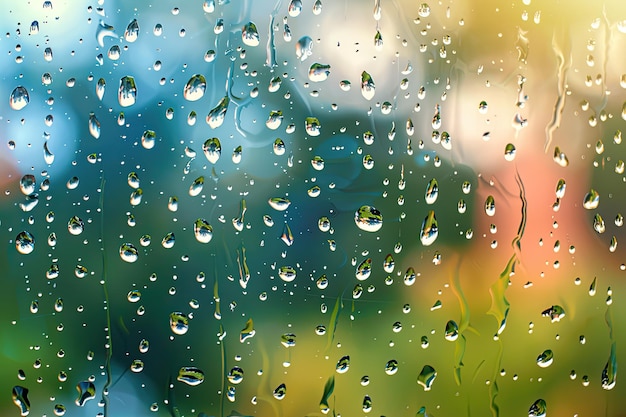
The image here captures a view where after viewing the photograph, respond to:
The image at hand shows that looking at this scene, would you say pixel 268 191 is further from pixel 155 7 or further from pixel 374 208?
pixel 155 7


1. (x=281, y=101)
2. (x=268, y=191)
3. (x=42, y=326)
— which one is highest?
(x=281, y=101)

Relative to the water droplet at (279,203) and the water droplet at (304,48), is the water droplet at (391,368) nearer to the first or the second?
the water droplet at (279,203)

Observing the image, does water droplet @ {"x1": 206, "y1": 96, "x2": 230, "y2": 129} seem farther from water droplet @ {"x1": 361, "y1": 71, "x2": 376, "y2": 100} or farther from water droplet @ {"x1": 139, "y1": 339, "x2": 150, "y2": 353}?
water droplet @ {"x1": 139, "y1": 339, "x2": 150, "y2": 353}

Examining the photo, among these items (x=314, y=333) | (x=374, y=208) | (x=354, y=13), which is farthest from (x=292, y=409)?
(x=354, y=13)

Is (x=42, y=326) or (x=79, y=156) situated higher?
(x=79, y=156)

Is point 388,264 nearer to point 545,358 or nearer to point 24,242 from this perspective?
point 545,358

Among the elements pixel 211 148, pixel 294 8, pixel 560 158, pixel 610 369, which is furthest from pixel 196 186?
pixel 610 369

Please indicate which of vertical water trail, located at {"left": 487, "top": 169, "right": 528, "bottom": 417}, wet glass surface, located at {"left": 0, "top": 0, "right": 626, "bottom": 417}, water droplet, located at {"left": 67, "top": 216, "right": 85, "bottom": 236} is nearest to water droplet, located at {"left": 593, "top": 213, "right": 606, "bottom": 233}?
wet glass surface, located at {"left": 0, "top": 0, "right": 626, "bottom": 417}

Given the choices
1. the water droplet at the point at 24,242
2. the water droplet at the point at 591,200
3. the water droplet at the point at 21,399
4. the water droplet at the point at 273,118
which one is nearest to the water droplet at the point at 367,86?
the water droplet at the point at 273,118
